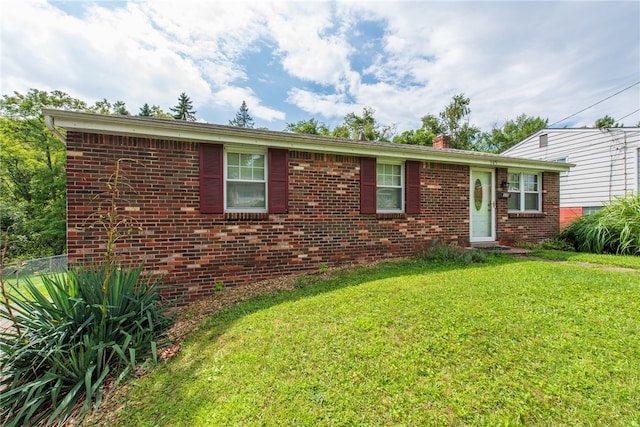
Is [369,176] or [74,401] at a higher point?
[369,176]

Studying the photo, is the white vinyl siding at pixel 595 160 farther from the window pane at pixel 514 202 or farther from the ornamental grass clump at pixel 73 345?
the ornamental grass clump at pixel 73 345

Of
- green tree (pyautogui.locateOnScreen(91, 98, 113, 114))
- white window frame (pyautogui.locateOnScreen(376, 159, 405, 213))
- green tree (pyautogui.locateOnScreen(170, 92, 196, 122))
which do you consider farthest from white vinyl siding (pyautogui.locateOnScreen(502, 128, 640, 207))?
green tree (pyautogui.locateOnScreen(170, 92, 196, 122))

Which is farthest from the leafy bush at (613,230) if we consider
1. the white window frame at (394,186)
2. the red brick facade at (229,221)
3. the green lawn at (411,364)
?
the white window frame at (394,186)

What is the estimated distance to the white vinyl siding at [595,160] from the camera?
10.2 meters

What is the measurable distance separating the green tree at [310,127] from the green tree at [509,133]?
17.9 m

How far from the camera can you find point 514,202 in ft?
27.7

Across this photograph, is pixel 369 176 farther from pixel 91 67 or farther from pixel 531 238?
pixel 91 67

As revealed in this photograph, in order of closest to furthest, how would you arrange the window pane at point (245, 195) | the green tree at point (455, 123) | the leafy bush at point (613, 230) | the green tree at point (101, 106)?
the window pane at point (245, 195), the leafy bush at point (613, 230), the green tree at point (101, 106), the green tree at point (455, 123)

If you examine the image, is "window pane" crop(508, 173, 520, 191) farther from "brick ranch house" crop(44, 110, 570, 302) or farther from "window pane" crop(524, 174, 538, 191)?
"brick ranch house" crop(44, 110, 570, 302)

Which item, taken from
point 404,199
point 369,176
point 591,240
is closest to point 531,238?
point 591,240

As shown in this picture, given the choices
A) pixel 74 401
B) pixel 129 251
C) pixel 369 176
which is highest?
pixel 369 176

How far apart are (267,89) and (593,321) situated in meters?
18.5

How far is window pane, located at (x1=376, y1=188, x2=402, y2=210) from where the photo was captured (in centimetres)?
675

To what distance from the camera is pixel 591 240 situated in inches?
306
